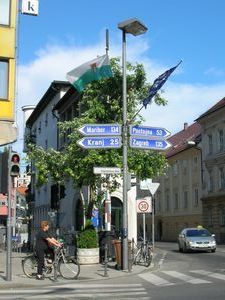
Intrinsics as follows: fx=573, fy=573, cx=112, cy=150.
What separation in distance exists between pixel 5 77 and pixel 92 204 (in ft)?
22.4

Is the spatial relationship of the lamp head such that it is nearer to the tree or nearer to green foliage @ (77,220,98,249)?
the tree

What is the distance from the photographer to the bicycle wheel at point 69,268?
17178 mm

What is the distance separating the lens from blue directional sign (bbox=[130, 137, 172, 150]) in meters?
19.0

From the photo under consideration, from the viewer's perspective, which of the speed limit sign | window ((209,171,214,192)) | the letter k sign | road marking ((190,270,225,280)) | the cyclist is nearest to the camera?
the cyclist

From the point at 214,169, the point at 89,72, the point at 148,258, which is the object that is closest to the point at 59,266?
the point at 148,258

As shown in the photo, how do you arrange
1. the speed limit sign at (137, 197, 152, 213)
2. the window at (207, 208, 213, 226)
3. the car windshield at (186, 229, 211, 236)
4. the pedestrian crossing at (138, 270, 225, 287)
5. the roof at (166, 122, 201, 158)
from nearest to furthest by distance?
the pedestrian crossing at (138, 270, 225, 287) → the speed limit sign at (137, 197, 152, 213) → the car windshield at (186, 229, 211, 236) → the window at (207, 208, 213, 226) → the roof at (166, 122, 201, 158)

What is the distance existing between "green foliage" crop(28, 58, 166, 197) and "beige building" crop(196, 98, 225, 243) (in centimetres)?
3256

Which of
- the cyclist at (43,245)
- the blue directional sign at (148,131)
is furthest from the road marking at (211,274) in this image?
the cyclist at (43,245)

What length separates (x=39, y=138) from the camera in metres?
59.1

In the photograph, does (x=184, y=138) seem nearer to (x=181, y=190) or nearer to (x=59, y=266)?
(x=181, y=190)

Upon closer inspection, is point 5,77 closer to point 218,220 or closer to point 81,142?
point 81,142

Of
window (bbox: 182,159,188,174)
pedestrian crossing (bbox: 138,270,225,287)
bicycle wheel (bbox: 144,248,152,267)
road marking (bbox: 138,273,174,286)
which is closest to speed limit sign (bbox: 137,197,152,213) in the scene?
bicycle wheel (bbox: 144,248,152,267)

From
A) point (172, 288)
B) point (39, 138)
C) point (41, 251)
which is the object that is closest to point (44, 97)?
point (39, 138)

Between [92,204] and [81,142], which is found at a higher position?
[81,142]
